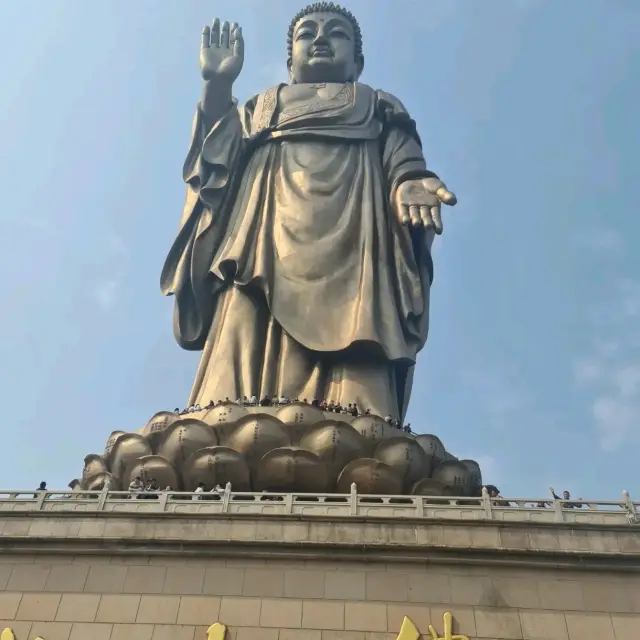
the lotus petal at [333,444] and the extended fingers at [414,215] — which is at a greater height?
the extended fingers at [414,215]

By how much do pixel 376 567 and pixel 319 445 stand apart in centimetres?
225

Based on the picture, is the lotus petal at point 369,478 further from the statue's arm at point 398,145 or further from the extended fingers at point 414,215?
the statue's arm at point 398,145

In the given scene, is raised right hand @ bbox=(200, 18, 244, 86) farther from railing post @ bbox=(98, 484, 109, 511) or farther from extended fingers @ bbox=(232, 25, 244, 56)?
railing post @ bbox=(98, 484, 109, 511)

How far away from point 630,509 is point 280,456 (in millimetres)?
3208

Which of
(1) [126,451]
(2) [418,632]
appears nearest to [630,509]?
(2) [418,632]

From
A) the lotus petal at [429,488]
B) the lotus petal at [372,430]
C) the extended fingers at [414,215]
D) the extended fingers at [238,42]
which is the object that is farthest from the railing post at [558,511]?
the extended fingers at [238,42]

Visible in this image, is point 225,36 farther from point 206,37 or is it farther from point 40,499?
point 40,499

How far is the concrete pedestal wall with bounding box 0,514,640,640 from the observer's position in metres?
6.30

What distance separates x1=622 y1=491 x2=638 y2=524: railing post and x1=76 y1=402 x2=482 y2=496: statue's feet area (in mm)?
2131

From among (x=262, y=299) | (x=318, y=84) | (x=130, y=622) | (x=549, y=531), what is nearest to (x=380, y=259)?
(x=262, y=299)

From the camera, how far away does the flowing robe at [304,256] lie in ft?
35.1

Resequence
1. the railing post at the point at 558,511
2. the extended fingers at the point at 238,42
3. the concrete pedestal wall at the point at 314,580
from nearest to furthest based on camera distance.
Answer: the concrete pedestal wall at the point at 314,580 → the railing post at the point at 558,511 → the extended fingers at the point at 238,42

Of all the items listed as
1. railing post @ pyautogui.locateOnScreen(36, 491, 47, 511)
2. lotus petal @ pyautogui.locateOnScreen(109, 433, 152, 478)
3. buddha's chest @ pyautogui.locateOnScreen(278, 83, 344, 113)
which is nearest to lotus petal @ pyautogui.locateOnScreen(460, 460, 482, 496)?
lotus petal @ pyautogui.locateOnScreen(109, 433, 152, 478)

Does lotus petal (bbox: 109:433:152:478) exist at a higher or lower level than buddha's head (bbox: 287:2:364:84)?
lower
